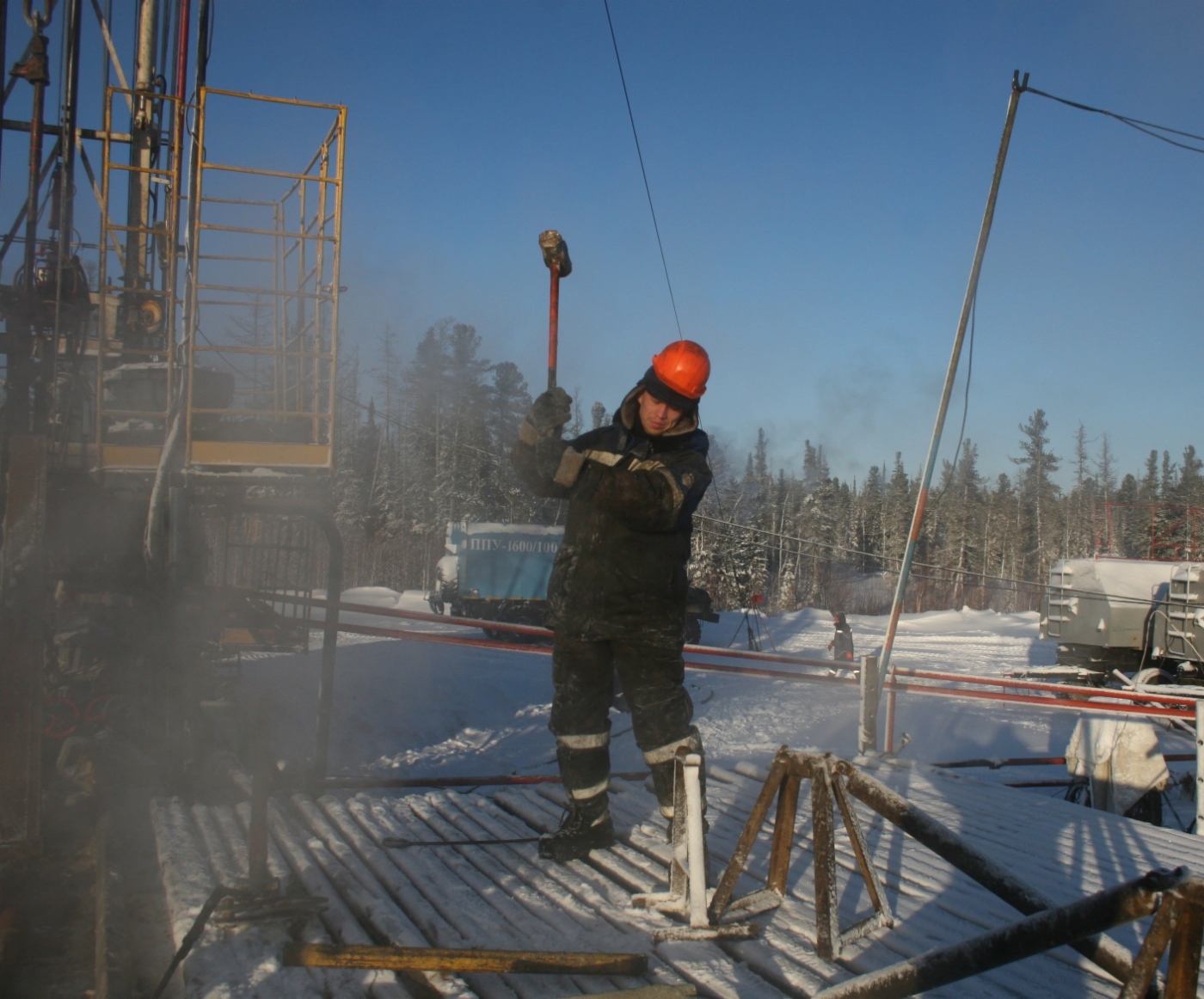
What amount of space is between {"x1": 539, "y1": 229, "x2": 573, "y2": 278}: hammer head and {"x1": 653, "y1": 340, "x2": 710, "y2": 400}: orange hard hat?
868 millimetres

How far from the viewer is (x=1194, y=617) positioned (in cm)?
1783

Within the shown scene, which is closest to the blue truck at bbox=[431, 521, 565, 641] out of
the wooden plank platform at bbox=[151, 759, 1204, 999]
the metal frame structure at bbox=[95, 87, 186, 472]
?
the metal frame structure at bbox=[95, 87, 186, 472]

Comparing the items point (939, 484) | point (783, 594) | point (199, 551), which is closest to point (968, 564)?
point (939, 484)

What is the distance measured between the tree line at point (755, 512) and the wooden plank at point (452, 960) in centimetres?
2675

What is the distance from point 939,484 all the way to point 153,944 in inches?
3816

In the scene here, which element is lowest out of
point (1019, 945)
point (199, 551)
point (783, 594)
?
point (783, 594)

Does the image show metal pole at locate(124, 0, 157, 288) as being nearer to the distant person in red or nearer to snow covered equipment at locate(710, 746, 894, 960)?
snow covered equipment at locate(710, 746, 894, 960)

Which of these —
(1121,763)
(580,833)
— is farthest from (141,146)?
(1121,763)

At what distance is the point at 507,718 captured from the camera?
45.2 feet

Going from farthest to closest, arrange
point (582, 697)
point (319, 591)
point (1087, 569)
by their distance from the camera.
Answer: point (319, 591), point (1087, 569), point (582, 697)

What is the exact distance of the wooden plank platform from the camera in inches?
101

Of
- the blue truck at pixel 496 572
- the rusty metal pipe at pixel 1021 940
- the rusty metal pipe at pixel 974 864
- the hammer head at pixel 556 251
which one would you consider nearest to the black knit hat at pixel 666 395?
the hammer head at pixel 556 251

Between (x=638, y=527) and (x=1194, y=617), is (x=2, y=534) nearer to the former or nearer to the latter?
(x=638, y=527)

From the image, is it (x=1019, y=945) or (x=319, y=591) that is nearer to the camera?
(x=1019, y=945)
